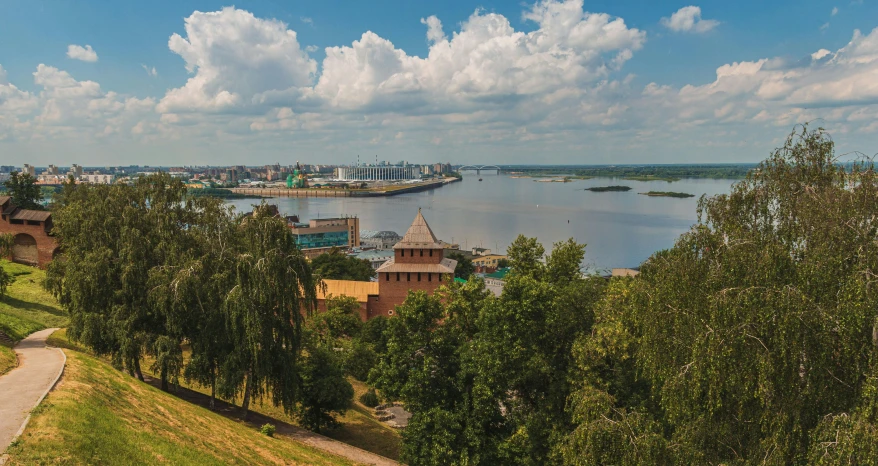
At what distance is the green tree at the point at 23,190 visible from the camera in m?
42.3

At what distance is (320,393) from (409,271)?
43.5 ft

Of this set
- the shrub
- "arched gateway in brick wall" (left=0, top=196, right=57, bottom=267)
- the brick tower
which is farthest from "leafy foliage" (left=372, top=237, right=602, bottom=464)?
"arched gateway in brick wall" (left=0, top=196, right=57, bottom=267)

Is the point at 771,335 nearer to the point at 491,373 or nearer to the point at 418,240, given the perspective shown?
the point at 491,373

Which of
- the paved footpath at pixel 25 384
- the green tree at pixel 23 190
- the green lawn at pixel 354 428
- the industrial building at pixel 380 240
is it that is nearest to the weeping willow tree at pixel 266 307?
the green lawn at pixel 354 428

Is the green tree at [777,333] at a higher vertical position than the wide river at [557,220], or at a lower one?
higher

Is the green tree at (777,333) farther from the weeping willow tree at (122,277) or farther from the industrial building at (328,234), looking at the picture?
the industrial building at (328,234)

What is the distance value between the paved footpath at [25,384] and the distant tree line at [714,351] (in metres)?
7.87

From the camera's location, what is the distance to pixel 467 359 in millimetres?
13633

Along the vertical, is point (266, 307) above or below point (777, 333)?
below

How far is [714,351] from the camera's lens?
7535mm

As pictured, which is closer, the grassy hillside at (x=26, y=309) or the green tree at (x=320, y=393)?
the green tree at (x=320, y=393)

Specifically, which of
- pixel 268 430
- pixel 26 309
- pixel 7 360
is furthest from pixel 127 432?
pixel 26 309

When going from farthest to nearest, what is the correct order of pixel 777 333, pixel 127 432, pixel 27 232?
1. pixel 27 232
2. pixel 127 432
3. pixel 777 333

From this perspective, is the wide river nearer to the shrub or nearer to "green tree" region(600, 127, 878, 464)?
the shrub
